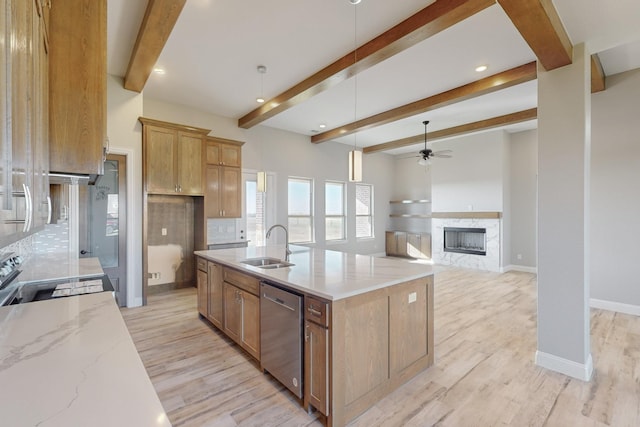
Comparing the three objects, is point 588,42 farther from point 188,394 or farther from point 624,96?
point 188,394

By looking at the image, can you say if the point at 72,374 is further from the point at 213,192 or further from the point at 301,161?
the point at 301,161

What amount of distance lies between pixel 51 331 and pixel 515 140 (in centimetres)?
821

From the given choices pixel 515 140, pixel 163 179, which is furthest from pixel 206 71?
pixel 515 140

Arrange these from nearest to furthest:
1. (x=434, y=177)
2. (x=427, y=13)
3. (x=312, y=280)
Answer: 1. (x=312, y=280)
2. (x=427, y=13)
3. (x=434, y=177)

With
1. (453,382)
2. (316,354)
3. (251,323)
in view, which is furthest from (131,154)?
(453,382)

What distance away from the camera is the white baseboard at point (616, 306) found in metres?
3.90

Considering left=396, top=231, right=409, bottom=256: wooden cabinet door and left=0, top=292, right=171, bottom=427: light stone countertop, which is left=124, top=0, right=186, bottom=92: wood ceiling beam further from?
left=396, top=231, right=409, bottom=256: wooden cabinet door

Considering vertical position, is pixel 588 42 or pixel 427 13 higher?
pixel 427 13

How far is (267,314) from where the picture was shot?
2385 millimetres

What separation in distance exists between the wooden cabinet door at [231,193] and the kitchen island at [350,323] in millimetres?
2524

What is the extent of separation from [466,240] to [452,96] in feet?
13.6

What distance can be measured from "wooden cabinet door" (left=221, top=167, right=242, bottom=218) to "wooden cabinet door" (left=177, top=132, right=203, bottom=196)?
530mm

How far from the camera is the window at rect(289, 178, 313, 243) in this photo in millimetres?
6984

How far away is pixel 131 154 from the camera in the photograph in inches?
166
